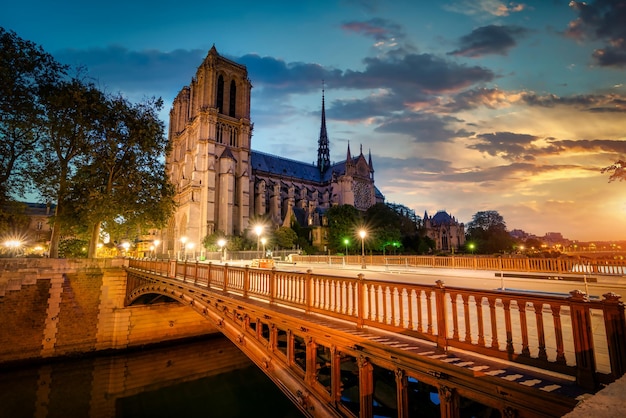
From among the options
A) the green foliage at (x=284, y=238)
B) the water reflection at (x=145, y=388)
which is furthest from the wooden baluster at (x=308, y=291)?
the green foliage at (x=284, y=238)

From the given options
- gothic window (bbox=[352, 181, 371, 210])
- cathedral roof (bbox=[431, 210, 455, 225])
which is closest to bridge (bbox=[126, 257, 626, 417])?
gothic window (bbox=[352, 181, 371, 210])

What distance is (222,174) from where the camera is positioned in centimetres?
5484

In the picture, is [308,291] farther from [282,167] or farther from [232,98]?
[282,167]

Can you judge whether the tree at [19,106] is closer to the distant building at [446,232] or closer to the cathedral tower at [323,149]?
the cathedral tower at [323,149]

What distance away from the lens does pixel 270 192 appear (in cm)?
6456

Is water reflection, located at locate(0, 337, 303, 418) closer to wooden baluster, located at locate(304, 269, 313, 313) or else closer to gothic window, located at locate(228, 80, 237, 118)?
wooden baluster, located at locate(304, 269, 313, 313)

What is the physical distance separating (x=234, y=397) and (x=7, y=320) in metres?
13.2

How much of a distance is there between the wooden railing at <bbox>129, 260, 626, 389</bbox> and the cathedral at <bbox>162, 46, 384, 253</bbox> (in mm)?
46564

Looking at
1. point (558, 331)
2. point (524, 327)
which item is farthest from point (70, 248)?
point (558, 331)

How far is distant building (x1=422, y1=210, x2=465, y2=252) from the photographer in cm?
9144

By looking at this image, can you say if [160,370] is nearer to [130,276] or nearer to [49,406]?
[49,406]

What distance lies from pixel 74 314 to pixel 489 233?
74197 millimetres

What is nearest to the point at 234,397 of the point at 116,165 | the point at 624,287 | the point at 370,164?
the point at 624,287

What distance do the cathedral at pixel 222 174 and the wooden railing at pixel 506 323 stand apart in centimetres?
4656
